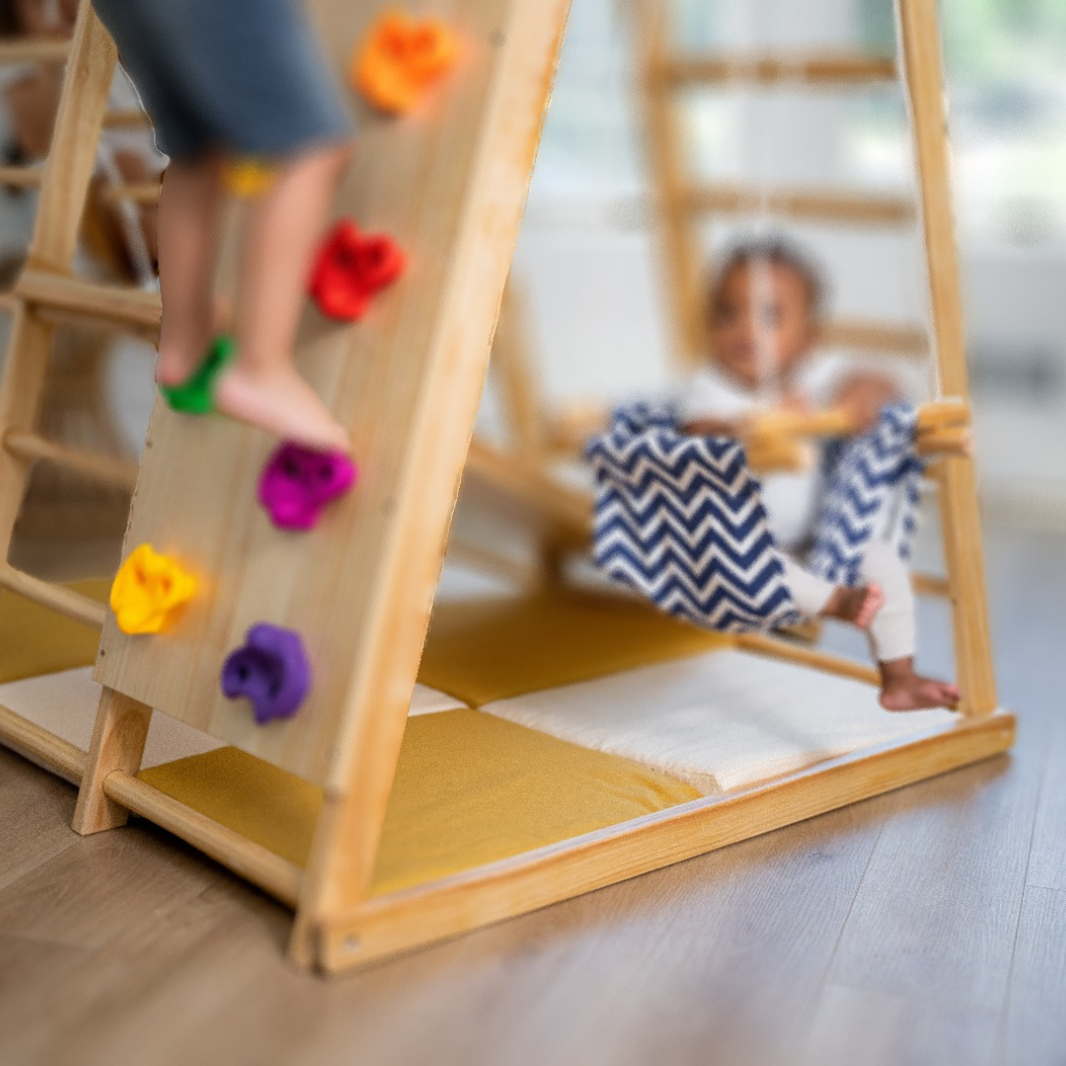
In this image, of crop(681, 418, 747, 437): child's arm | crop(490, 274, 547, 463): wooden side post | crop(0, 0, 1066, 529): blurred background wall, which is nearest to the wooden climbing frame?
crop(681, 418, 747, 437): child's arm

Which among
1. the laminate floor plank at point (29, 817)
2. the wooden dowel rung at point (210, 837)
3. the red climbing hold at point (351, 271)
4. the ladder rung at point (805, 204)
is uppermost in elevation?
the ladder rung at point (805, 204)

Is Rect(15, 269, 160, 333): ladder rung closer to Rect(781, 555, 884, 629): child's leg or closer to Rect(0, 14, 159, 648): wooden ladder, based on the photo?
Rect(0, 14, 159, 648): wooden ladder

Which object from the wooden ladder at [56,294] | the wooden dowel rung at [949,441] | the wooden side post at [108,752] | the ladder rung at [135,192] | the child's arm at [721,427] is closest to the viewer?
the wooden side post at [108,752]

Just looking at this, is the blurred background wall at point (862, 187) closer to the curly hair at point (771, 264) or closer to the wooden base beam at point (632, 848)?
the curly hair at point (771, 264)

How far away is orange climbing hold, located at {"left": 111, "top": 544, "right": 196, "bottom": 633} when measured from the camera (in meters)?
1.38

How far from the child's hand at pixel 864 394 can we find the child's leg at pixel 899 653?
4.09 ft

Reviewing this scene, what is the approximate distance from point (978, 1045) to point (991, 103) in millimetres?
3526

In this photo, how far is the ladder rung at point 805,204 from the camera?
119 inches

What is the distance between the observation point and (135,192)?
1.93m

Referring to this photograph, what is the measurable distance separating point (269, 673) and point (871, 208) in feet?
7.43

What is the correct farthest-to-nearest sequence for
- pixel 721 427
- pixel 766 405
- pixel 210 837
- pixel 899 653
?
pixel 766 405 < pixel 721 427 < pixel 899 653 < pixel 210 837

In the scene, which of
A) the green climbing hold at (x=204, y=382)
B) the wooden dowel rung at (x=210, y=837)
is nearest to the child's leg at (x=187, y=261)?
the green climbing hold at (x=204, y=382)

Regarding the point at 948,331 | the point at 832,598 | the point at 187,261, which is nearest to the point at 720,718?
the point at 832,598

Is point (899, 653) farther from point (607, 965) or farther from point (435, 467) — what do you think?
point (435, 467)
